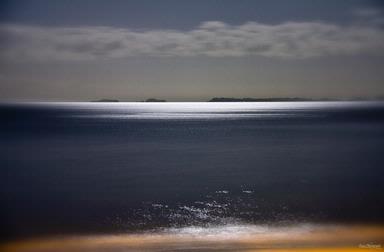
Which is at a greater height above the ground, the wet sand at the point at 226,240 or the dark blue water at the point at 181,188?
the wet sand at the point at 226,240

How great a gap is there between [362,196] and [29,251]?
6.16 metres

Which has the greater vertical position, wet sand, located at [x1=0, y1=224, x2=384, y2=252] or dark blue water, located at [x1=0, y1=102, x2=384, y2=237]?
wet sand, located at [x1=0, y1=224, x2=384, y2=252]

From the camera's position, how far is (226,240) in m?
5.47

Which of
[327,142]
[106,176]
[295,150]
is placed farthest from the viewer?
[327,142]

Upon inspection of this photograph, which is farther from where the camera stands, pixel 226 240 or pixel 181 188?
pixel 181 188

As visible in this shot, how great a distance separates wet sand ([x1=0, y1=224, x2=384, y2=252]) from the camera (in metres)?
5.13

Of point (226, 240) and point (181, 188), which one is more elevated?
point (226, 240)

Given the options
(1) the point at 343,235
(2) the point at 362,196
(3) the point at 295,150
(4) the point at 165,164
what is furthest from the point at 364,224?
(3) the point at 295,150

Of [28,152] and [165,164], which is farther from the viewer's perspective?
[28,152]

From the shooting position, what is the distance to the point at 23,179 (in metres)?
12.6

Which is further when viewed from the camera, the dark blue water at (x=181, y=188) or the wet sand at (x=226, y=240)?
the dark blue water at (x=181, y=188)

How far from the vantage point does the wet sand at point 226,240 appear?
16.8ft

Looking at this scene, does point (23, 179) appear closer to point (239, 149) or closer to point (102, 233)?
point (102, 233)

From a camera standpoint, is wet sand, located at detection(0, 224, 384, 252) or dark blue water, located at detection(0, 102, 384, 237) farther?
dark blue water, located at detection(0, 102, 384, 237)
